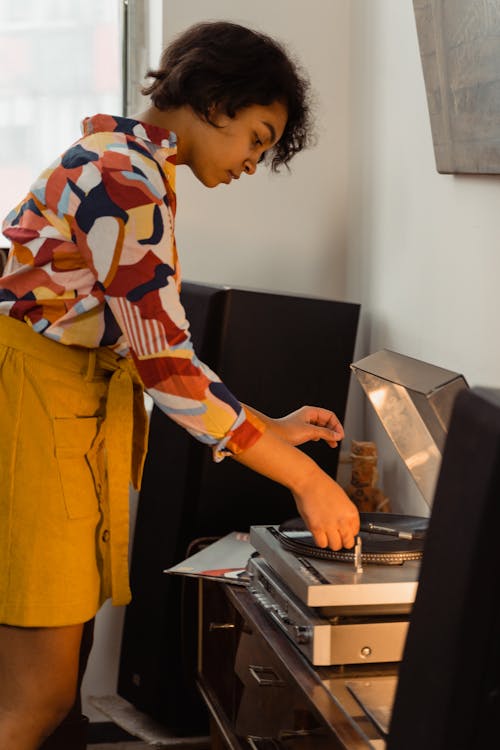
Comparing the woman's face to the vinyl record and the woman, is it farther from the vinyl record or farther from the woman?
the vinyl record

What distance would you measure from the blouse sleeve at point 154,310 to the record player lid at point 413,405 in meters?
0.23

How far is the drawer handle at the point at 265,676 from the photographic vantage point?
1500mm

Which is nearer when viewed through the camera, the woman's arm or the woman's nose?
the woman's arm

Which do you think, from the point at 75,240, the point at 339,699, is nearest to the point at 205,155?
the point at 75,240

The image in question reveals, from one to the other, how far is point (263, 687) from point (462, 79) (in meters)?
1.03

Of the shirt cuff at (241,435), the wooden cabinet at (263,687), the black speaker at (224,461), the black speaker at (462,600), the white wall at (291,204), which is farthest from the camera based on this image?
the white wall at (291,204)

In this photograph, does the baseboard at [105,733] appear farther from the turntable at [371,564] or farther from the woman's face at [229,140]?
the woman's face at [229,140]

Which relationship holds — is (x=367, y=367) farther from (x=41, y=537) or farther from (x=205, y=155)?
(x=41, y=537)

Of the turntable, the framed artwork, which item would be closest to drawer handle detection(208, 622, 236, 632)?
the turntable

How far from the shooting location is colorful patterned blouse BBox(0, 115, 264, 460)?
1.32m

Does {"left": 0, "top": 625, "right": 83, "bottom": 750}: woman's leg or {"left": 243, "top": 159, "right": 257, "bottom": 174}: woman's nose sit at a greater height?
{"left": 243, "top": 159, "right": 257, "bottom": 174}: woman's nose

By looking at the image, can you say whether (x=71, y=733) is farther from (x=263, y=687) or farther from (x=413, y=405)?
(x=413, y=405)

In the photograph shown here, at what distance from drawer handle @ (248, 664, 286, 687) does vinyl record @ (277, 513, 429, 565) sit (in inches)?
7.0

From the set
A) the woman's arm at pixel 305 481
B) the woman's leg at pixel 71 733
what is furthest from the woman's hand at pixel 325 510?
the woman's leg at pixel 71 733
